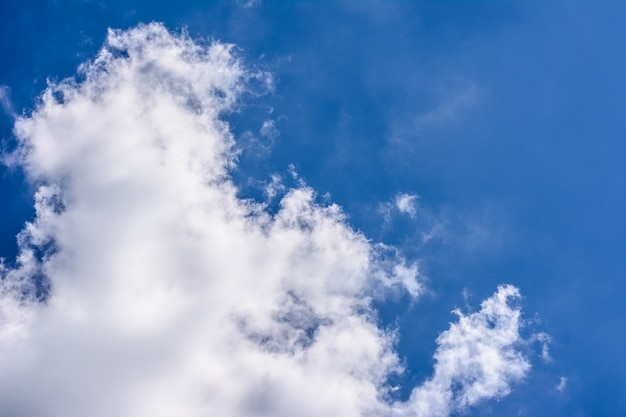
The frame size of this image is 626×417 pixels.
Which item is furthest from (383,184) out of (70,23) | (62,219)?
(70,23)

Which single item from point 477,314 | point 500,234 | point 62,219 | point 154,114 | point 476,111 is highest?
point 476,111

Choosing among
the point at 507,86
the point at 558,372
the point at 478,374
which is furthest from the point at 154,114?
the point at 558,372

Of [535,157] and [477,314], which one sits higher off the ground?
[535,157]

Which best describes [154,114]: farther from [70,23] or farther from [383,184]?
[383,184]

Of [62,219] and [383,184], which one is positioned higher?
[383,184]

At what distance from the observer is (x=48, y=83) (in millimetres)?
170500

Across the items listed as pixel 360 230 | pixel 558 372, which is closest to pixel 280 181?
pixel 360 230

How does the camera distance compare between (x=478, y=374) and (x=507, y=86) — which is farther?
(x=507, y=86)

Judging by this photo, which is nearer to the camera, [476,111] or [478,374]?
[478,374]

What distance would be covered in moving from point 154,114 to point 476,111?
346 feet

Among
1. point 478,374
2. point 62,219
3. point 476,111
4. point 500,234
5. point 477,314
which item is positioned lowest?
point 478,374

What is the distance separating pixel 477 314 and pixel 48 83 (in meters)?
156

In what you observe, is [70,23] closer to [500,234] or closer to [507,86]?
[507,86]

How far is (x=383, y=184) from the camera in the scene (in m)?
170
